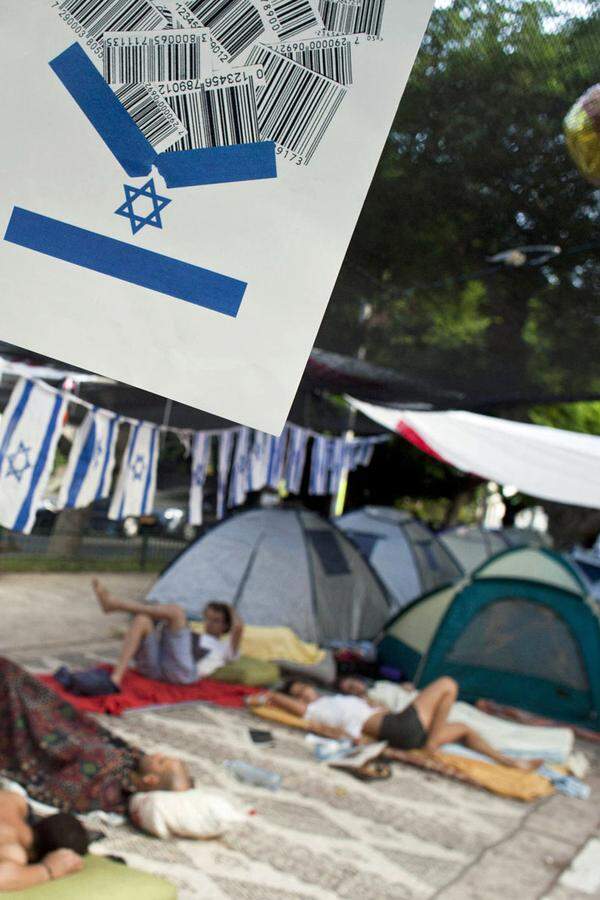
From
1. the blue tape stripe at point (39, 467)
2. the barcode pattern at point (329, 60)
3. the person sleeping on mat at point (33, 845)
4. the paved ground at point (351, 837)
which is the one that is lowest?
the paved ground at point (351, 837)

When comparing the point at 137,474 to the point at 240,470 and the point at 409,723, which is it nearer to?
the point at 240,470

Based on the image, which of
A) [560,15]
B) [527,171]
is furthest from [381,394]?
[560,15]

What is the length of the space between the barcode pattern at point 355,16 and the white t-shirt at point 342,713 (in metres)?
4.62

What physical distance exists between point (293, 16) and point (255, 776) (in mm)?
3905

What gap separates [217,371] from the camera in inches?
28.9

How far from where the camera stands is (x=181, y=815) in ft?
10.8

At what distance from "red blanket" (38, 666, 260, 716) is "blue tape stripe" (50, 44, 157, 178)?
453 centimetres

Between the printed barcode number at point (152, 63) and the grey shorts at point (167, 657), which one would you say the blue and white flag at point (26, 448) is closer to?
the grey shorts at point (167, 657)

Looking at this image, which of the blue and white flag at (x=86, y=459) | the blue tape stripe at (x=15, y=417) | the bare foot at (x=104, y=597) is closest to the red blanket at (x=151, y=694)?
the bare foot at (x=104, y=597)

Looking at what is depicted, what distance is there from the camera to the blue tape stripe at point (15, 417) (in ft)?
12.3

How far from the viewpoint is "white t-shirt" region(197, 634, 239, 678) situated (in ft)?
18.9

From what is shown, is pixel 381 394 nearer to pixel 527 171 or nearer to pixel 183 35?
pixel 527 171

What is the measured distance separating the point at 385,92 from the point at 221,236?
194 millimetres

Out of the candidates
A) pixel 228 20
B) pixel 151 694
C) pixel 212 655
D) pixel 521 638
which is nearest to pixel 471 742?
pixel 521 638
